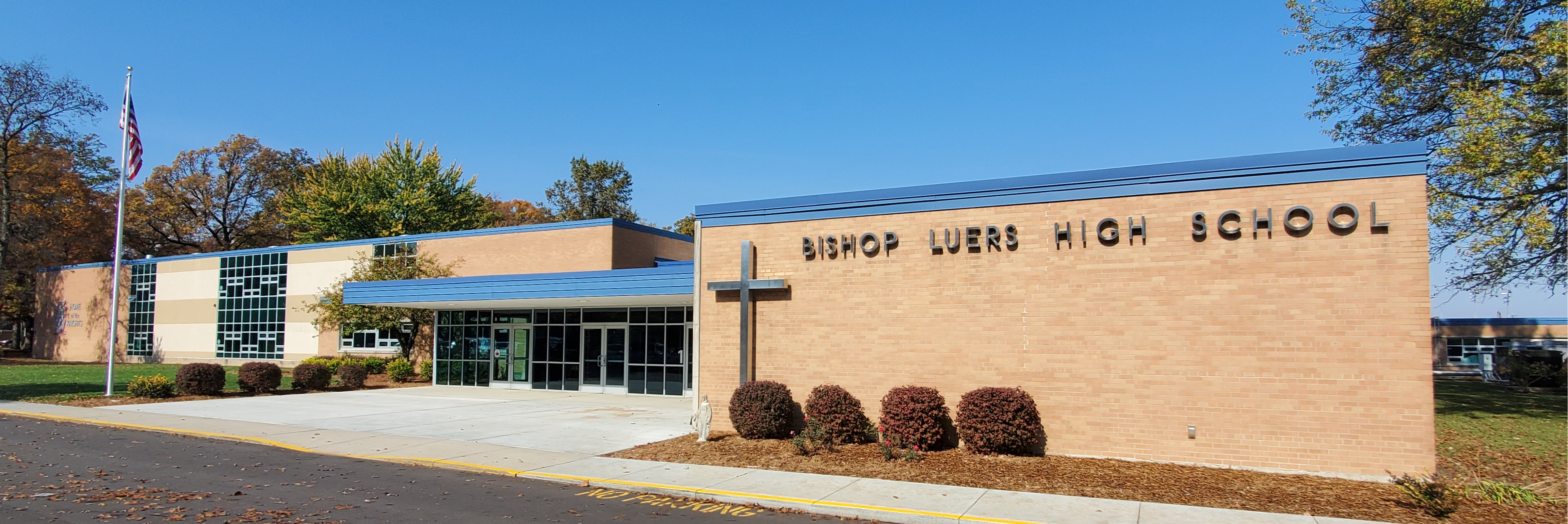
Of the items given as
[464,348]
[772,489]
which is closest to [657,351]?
[464,348]

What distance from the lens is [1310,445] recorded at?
11203 millimetres

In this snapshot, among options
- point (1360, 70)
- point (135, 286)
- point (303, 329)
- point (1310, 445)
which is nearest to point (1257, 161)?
point (1310, 445)

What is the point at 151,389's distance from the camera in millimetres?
22922

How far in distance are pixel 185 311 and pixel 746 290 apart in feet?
130

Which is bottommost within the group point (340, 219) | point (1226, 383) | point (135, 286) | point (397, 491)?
point (397, 491)

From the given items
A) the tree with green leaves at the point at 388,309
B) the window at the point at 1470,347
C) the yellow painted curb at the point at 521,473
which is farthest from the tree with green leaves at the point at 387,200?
the window at the point at 1470,347

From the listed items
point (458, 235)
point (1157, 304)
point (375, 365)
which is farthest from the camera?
point (375, 365)

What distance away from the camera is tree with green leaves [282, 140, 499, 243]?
46438 millimetres

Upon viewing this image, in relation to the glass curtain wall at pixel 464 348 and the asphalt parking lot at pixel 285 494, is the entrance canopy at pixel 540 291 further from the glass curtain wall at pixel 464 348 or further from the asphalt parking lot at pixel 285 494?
the asphalt parking lot at pixel 285 494

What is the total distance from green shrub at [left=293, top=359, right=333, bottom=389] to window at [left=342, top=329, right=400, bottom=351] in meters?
5.91

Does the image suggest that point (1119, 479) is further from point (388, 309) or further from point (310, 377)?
point (388, 309)

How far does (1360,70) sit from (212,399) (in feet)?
103

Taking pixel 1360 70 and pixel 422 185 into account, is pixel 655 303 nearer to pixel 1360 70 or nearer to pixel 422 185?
pixel 1360 70

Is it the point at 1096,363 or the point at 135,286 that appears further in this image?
the point at 135,286
